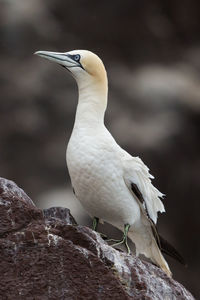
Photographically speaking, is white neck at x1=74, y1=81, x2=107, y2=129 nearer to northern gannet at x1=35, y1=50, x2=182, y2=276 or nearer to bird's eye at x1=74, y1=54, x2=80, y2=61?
northern gannet at x1=35, y1=50, x2=182, y2=276

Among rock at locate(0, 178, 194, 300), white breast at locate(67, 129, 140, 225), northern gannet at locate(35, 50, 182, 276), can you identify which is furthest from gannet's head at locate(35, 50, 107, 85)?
rock at locate(0, 178, 194, 300)

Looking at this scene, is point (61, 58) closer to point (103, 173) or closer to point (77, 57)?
point (77, 57)

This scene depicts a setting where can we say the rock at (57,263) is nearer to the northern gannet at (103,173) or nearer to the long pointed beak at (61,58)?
the northern gannet at (103,173)

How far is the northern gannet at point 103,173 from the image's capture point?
15.6ft

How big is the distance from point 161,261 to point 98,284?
1.41 meters

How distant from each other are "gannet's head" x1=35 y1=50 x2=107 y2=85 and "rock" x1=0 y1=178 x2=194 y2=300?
1.22 meters

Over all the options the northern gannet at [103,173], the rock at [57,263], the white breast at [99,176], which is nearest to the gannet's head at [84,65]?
the northern gannet at [103,173]

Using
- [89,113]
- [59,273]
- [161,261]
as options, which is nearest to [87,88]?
[89,113]

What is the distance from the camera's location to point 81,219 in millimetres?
8781

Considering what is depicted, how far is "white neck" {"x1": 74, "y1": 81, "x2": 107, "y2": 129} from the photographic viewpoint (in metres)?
4.98

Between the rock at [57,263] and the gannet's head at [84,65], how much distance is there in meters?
1.22

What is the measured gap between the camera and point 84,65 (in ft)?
17.0

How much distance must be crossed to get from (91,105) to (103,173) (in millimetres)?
540

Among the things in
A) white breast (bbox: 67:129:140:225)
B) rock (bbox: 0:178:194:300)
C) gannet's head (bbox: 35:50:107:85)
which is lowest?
rock (bbox: 0:178:194:300)
